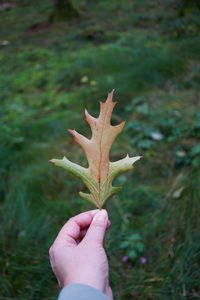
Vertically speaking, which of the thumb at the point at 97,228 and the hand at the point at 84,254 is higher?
the thumb at the point at 97,228

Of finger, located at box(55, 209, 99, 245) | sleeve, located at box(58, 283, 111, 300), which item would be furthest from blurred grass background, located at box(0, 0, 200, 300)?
sleeve, located at box(58, 283, 111, 300)

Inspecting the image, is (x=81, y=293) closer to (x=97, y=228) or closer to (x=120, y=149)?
(x=97, y=228)

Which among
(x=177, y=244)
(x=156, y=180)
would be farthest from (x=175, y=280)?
(x=156, y=180)

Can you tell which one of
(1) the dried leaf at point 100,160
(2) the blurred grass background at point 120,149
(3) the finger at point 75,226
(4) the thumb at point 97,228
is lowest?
(2) the blurred grass background at point 120,149

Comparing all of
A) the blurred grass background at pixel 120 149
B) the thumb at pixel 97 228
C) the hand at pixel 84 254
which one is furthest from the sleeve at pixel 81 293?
the blurred grass background at pixel 120 149

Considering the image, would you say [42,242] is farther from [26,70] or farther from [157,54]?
[26,70]

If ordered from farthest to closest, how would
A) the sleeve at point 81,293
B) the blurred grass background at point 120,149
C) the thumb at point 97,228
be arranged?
the blurred grass background at point 120,149 < the thumb at point 97,228 < the sleeve at point 81,293

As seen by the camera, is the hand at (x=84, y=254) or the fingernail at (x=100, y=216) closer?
the hand at (x=84, y=254)

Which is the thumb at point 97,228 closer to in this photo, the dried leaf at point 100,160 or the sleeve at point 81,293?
the dried leaf at point 100,160
